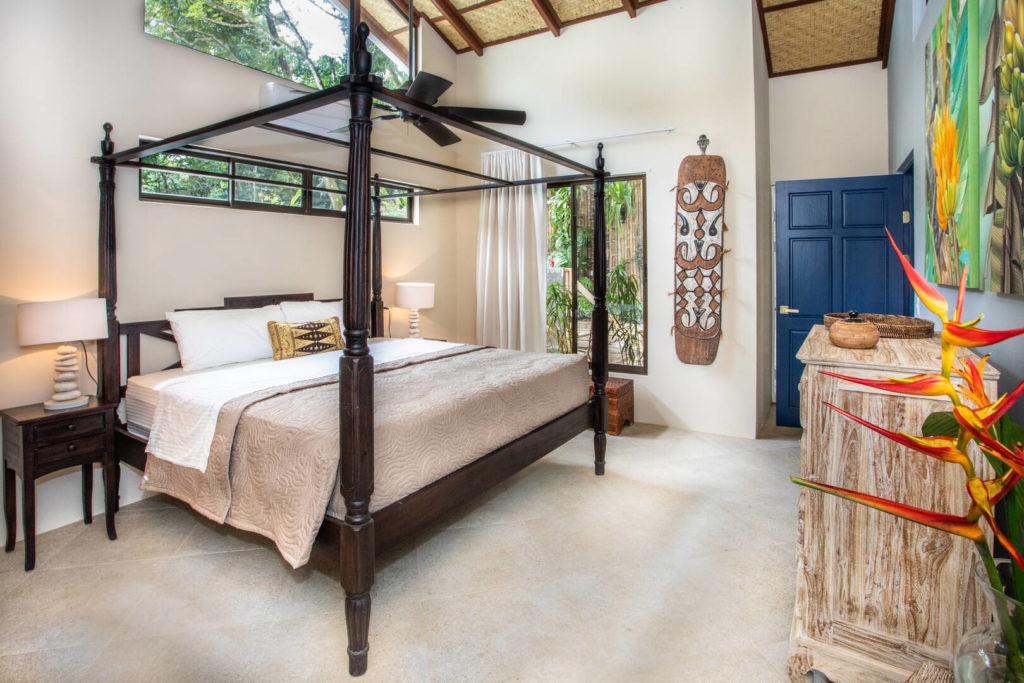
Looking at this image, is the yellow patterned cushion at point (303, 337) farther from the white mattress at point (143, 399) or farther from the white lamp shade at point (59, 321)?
the white lamp shade at point (59, 321)

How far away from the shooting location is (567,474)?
11.6 feet

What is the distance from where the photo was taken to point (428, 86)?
2.59 m

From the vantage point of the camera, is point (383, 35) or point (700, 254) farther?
point (383, 35)

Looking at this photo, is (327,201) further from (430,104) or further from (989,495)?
(989,495)

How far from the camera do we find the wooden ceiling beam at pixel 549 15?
178 inches

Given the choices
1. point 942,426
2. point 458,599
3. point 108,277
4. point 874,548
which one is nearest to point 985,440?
point 942,426

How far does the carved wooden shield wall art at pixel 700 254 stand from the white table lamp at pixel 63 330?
12.3 ft

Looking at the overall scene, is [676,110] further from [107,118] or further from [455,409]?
[107,118]

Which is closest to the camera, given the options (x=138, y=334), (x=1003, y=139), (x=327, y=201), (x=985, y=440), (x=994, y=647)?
(x=985, y=440)

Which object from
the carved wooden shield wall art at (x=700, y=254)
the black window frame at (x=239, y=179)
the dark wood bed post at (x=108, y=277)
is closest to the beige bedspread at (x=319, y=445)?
the dark wood bed post at (x=108, y=277)

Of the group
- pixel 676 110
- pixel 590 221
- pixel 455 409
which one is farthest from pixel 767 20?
pixel 455 409

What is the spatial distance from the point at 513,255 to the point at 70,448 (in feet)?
11.2

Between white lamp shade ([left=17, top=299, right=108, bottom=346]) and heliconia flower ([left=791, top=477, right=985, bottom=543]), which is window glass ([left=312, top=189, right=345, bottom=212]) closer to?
white lamp shade ([left=17, top=299, right=108, bottom=346])

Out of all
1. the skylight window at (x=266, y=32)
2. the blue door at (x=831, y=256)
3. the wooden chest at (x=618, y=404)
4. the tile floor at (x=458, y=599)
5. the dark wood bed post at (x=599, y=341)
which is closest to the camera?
the tile floor at (x=458, y=599)
